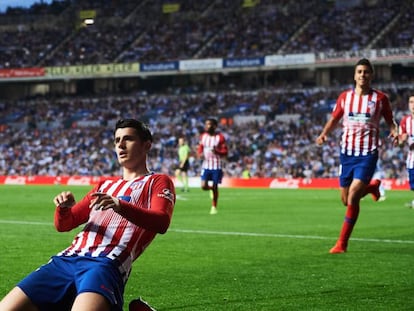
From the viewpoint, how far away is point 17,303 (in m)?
5.17

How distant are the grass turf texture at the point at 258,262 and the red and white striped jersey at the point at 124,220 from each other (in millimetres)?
2288

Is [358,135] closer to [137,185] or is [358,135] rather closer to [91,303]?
[137,185]

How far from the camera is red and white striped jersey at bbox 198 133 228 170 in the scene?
22.6 metres

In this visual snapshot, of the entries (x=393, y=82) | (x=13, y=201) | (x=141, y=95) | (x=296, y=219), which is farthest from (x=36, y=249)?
(x=141, y=95)

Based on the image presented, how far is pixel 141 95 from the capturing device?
2608 inches

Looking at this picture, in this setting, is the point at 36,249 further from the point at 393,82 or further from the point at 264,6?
Answer: the point at 264,6

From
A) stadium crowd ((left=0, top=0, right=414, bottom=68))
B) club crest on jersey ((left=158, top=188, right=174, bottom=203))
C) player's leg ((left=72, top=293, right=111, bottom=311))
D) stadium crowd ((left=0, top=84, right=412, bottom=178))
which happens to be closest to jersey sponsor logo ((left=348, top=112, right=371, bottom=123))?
club crest on jersey ((left=158, top=188, right=174, bottom=203))

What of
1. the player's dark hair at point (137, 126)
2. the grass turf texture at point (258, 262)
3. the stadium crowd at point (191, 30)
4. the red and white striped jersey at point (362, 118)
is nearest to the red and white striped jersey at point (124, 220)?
the player's dark hair at point (137, 126)

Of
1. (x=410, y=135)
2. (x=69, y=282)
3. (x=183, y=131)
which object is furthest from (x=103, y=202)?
(x=183, y=131)

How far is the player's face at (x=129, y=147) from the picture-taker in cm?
571

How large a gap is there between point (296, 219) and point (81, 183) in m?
29.6

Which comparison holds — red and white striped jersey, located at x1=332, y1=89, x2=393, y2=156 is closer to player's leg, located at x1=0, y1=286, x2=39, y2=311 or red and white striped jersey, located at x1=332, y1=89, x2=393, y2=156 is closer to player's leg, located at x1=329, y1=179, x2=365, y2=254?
player's leg, located at x1=329, y1=179, x2=365, y2=254

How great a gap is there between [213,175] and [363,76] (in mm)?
10589

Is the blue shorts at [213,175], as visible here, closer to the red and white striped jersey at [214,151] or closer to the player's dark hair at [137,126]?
the red and white striped jersey at [214,151]
